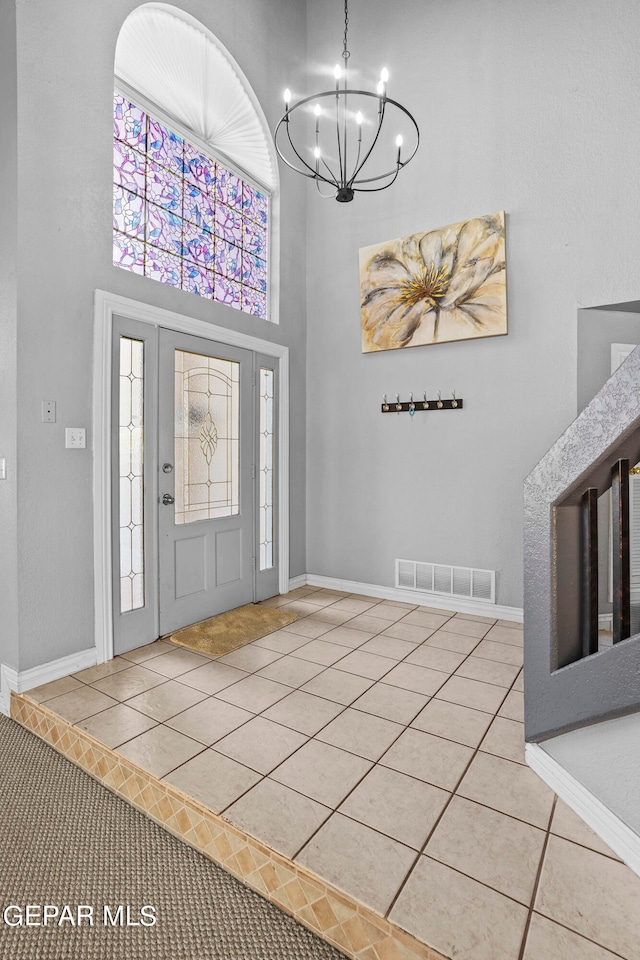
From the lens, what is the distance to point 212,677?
273 centimetres

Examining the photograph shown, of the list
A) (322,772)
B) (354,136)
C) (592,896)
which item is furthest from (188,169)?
(592,896)

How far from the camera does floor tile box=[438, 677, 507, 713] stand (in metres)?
2.42

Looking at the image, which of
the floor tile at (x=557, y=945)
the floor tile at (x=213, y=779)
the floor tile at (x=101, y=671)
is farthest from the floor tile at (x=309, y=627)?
the floor tile at (x=557, y=945)

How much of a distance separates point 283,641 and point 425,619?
109 centimetres

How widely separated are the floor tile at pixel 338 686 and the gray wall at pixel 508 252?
4.98ft

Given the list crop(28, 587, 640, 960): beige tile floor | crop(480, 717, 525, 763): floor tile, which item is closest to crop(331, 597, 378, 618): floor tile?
crop(28, 587, 640, 960): beige tile floor

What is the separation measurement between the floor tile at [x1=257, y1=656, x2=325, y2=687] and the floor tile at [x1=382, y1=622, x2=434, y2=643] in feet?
2.26

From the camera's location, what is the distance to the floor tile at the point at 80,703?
232 centimetres

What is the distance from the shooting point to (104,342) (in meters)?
2.87

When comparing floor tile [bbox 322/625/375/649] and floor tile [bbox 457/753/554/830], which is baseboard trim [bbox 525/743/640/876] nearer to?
floor tile [bbox 457/753/554/830]

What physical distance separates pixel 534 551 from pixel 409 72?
13.4 feet

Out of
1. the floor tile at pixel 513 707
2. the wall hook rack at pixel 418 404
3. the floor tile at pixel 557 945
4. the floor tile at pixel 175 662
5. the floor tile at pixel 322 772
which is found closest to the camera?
the floor tile at pixel 557 945

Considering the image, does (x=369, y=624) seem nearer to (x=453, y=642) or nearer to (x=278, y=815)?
(x=453, y=642)

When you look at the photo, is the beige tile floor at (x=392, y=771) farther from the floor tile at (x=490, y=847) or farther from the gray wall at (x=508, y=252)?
the gray wall at (x=508, y=252)
